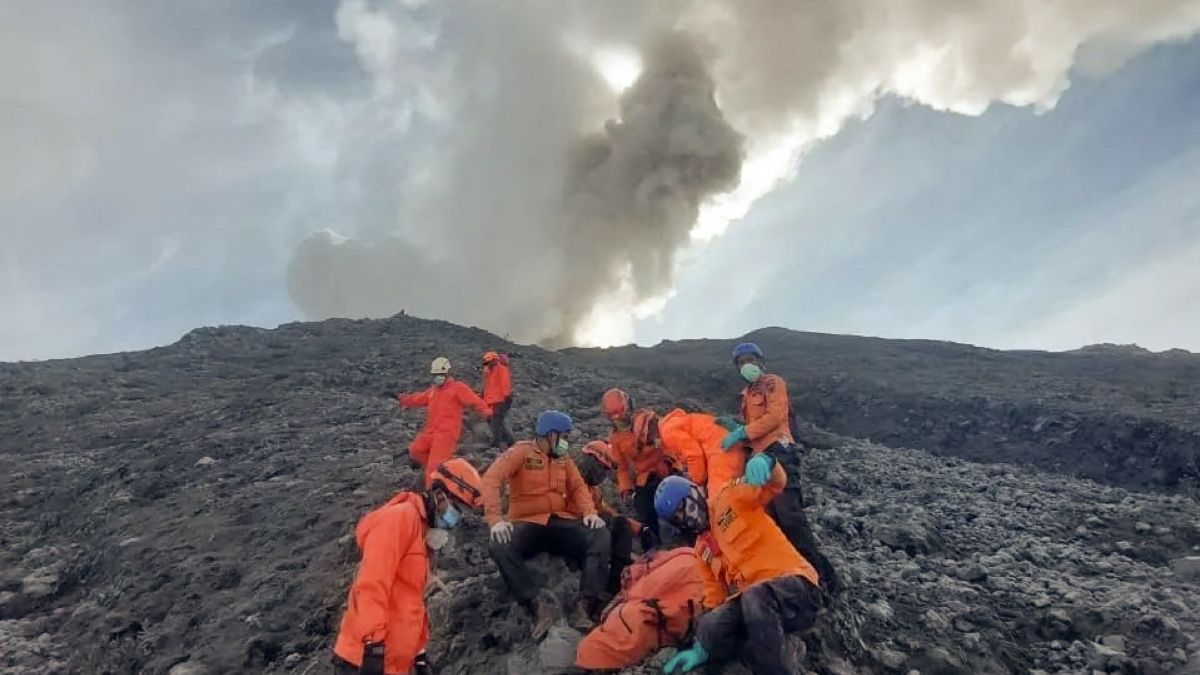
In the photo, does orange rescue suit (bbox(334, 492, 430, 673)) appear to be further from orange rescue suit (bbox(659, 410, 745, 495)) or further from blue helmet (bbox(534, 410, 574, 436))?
orange rescue suit (bbox(659, 410, 745, 495))

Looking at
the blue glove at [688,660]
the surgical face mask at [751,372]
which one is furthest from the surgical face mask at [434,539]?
the surgical face mask at [751,372]

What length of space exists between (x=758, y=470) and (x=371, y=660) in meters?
2.67

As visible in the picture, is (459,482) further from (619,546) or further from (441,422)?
(441,422)

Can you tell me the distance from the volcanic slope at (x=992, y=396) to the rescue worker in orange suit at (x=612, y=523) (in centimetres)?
1022

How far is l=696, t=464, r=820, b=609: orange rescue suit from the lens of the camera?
17.8ft

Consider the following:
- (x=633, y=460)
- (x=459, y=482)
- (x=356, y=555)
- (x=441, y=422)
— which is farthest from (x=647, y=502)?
(x=441, y=422)

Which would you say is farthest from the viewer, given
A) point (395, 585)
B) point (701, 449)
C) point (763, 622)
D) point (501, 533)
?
point (701, 449)

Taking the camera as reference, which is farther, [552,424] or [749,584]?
[552,424]

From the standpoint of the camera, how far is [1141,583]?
7.66 meters

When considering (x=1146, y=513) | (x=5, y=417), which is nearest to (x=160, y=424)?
(x=5, y=417)

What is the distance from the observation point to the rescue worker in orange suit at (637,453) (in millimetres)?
7773

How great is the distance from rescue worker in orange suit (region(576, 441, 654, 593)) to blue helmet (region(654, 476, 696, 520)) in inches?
35.1

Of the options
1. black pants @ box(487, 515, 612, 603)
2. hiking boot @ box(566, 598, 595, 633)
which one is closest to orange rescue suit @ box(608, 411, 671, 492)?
black pants @ box(487, 515, 612, 603)

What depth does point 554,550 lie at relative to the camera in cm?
681
